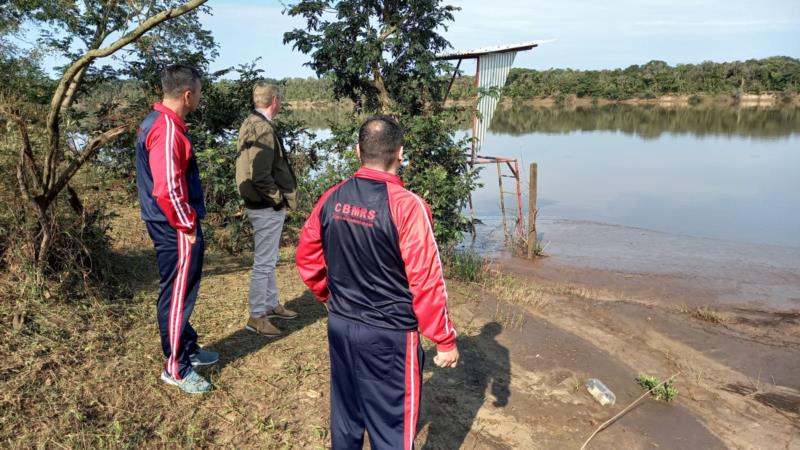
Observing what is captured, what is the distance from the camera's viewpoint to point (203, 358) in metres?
3.58

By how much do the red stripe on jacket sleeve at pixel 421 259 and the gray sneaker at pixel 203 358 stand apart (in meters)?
2.00

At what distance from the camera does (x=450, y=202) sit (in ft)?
23.5

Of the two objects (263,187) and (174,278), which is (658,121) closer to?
(263,187)

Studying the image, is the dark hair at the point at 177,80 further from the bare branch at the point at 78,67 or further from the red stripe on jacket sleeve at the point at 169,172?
the bare branch at the point at 78,67

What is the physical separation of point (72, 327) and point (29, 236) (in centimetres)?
74

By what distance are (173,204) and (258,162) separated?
113cm

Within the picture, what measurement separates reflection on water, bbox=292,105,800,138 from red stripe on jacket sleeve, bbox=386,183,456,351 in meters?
27.0

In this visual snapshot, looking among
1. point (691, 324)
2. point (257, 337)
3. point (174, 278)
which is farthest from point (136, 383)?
point (691, 324)

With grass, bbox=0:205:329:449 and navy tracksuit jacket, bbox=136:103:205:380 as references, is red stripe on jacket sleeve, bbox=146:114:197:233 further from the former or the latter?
grass, bbox=0:205:329:449

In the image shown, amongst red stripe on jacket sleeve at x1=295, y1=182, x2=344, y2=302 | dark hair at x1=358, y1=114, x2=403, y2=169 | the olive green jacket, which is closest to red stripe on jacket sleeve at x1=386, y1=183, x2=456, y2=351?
dark hair at x1=358, y1=114, x2=403, y2=169

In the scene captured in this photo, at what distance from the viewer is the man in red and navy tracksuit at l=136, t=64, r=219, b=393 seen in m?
2.88

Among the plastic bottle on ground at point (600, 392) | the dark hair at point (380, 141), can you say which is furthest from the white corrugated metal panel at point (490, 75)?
the dark hair at point (380, 141)

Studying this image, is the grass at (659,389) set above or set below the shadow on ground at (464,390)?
below

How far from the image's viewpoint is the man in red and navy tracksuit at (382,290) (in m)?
2.18
